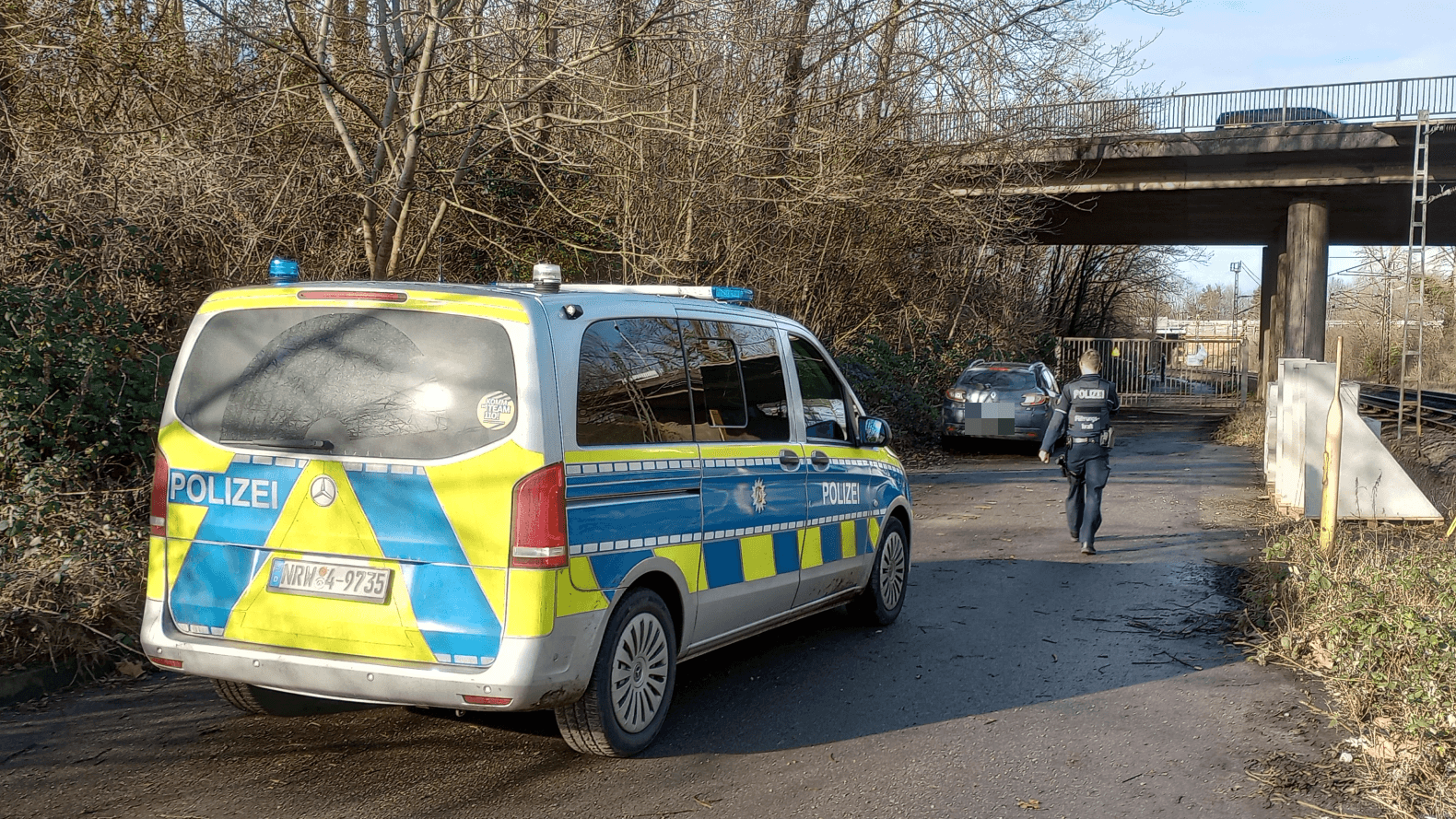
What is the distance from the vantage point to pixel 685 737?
510 centimetres

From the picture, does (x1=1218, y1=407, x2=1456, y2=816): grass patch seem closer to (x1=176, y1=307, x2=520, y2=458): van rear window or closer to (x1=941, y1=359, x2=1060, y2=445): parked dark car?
(x1=176, y1=307, x2=520, y2=458): van rear window

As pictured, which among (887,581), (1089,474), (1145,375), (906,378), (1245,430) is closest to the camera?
(887,581)

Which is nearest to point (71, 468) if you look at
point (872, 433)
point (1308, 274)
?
point (872, 433)

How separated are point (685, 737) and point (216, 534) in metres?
2.14

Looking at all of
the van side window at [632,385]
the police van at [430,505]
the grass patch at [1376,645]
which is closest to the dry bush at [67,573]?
the police van at [430,505]

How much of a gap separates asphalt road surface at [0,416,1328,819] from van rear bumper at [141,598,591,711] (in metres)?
0.40

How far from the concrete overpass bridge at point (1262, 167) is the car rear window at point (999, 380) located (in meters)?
3.76

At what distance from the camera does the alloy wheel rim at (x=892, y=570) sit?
7316 mm

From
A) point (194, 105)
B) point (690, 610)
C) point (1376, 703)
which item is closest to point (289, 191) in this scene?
point (194, 105)

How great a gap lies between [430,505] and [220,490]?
3.04ft

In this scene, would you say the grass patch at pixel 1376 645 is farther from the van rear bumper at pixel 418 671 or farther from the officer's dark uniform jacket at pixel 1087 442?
the van rear bumper at pixel 418 671

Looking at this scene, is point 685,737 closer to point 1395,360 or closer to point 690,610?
point 690,610

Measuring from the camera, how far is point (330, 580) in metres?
4.32

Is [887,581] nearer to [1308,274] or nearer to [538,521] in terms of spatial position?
[538,521]
